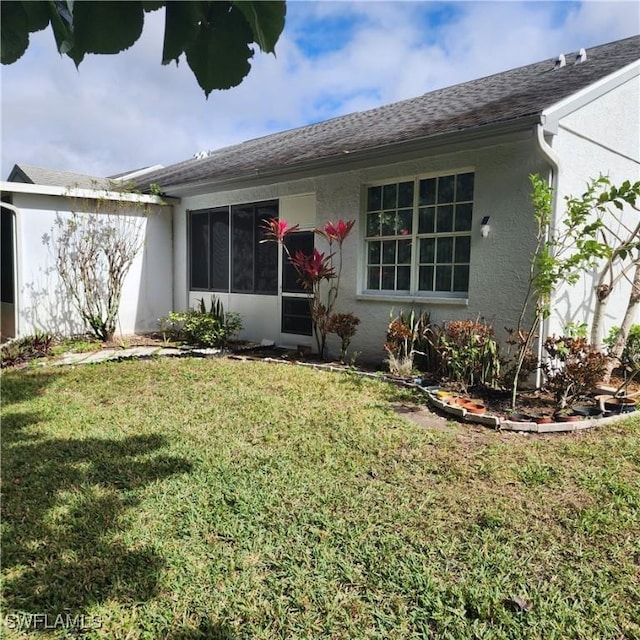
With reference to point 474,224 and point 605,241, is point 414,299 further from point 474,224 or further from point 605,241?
point 605,241

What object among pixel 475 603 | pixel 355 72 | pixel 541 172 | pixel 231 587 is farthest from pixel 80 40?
pixel 541 172

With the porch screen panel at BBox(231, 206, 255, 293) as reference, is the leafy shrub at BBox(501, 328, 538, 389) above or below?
below

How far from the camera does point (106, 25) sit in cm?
107

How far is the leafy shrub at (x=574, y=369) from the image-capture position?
5.39 meters

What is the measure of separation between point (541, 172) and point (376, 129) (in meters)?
4.01

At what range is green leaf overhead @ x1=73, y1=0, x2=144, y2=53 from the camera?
1069 millimetres

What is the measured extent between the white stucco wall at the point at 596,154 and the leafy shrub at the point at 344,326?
313 cm

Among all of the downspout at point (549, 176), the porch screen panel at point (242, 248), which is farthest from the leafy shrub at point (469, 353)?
the porch screen panel at point (242, 248)

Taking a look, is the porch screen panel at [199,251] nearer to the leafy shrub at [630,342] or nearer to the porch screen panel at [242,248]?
the porch screen panel at [242,248]

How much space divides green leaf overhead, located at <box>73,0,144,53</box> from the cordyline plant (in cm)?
713

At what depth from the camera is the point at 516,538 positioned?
9.89 ft

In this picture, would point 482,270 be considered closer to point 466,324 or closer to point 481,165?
point 466,324

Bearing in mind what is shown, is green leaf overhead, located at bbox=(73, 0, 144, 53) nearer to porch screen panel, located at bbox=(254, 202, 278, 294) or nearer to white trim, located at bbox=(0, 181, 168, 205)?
porch screen panel, located at bbox=(254, 202, 278, 294)

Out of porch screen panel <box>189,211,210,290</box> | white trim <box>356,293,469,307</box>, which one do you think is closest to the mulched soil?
white trim <box>356,293,469,307</box>
